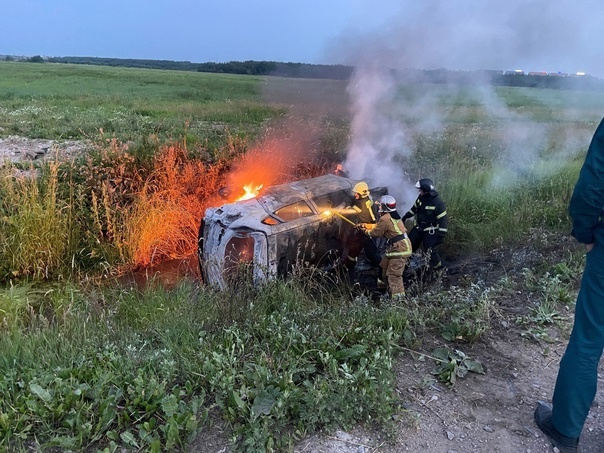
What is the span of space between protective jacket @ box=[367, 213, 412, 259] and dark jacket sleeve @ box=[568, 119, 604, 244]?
421cm

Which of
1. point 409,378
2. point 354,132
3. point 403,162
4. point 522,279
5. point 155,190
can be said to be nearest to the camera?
point 409,378

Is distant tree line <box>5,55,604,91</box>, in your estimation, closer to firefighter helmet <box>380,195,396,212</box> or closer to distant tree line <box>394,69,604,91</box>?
distant tree line <box>394,69,604,91</box>

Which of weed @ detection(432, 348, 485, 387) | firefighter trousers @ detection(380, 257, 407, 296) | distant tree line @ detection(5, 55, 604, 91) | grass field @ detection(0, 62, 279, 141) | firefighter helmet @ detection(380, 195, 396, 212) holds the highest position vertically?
distant tree line @ detection(5, 55, 604, 91)

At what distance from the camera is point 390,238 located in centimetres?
702

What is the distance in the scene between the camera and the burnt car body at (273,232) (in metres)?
6.07

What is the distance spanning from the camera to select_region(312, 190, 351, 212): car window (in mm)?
7487

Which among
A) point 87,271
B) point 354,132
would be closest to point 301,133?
point 354,132

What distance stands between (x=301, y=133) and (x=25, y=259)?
719cm

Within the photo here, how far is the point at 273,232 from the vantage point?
6.31 metres

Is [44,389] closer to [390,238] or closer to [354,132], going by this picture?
[390,238]

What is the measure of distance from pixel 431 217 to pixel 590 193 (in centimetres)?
528

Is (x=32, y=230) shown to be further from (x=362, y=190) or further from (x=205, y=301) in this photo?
(x=362, y=190)

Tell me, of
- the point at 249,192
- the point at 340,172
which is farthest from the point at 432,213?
the point at 249,192

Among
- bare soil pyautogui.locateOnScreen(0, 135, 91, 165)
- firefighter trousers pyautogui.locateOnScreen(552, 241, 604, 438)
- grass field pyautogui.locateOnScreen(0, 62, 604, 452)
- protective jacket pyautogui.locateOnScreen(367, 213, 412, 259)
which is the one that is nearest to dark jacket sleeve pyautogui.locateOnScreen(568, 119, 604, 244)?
firefighter trousers pyautogui.locateOnScreen(552, 241, 604, 438)
